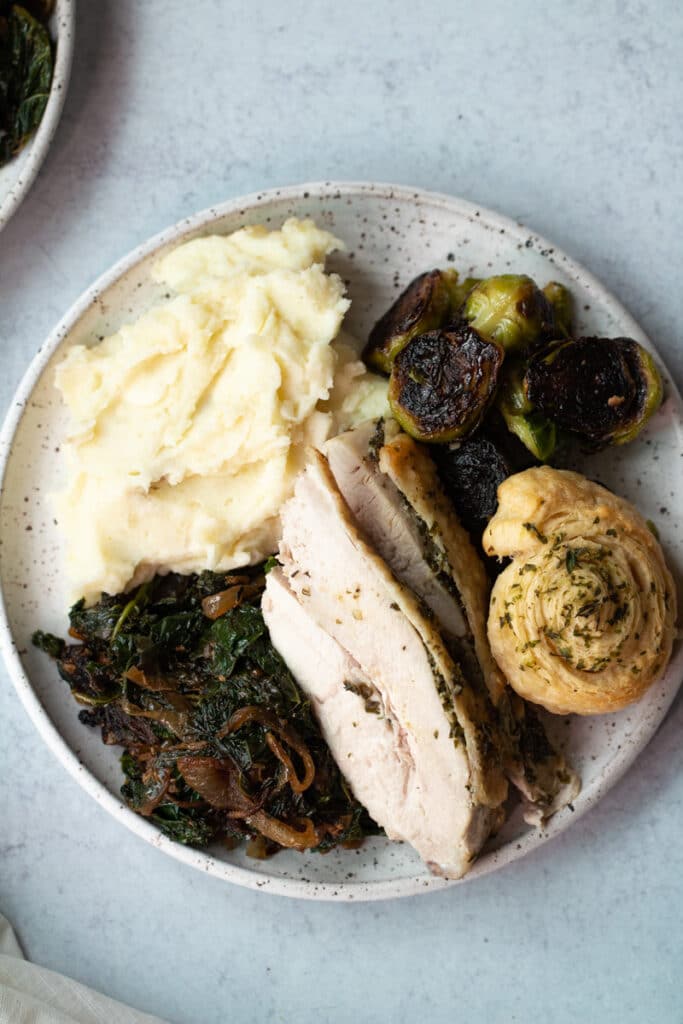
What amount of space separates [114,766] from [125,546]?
101 centimetres

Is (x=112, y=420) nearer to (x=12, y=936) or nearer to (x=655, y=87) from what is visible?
(x=12, y=936)

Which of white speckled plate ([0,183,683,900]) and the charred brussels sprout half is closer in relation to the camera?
the charred brussels sprout half

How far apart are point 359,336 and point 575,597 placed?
1.57 m

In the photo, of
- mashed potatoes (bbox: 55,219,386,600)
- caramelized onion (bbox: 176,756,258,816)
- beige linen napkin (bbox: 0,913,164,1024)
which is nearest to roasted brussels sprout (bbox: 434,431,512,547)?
mashed potatoes (bbox: 55,219,386,600)

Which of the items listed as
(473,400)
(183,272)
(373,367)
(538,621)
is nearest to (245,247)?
(183,272)

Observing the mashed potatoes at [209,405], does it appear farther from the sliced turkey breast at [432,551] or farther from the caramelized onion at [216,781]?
the caramelized onion at [216,781]

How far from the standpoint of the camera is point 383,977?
4.34 meters

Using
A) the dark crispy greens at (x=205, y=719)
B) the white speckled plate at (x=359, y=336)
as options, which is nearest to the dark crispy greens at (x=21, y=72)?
the white speckled plate at (x=359, y=336)

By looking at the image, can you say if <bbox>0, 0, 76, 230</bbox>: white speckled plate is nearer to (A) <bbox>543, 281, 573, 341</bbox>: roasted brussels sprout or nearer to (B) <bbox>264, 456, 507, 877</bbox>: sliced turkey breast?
(B) <bbox>264, 456, 507, 877</bbox>: sliced turkey breast

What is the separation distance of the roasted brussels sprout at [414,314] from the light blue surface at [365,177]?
693 mm

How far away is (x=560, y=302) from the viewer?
389 centimetres

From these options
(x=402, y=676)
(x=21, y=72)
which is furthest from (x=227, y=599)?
(x=21, y=72)

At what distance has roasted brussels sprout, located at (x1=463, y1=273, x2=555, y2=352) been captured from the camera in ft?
12.0

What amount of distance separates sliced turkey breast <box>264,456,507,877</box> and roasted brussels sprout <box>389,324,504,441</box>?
1.43 ft
